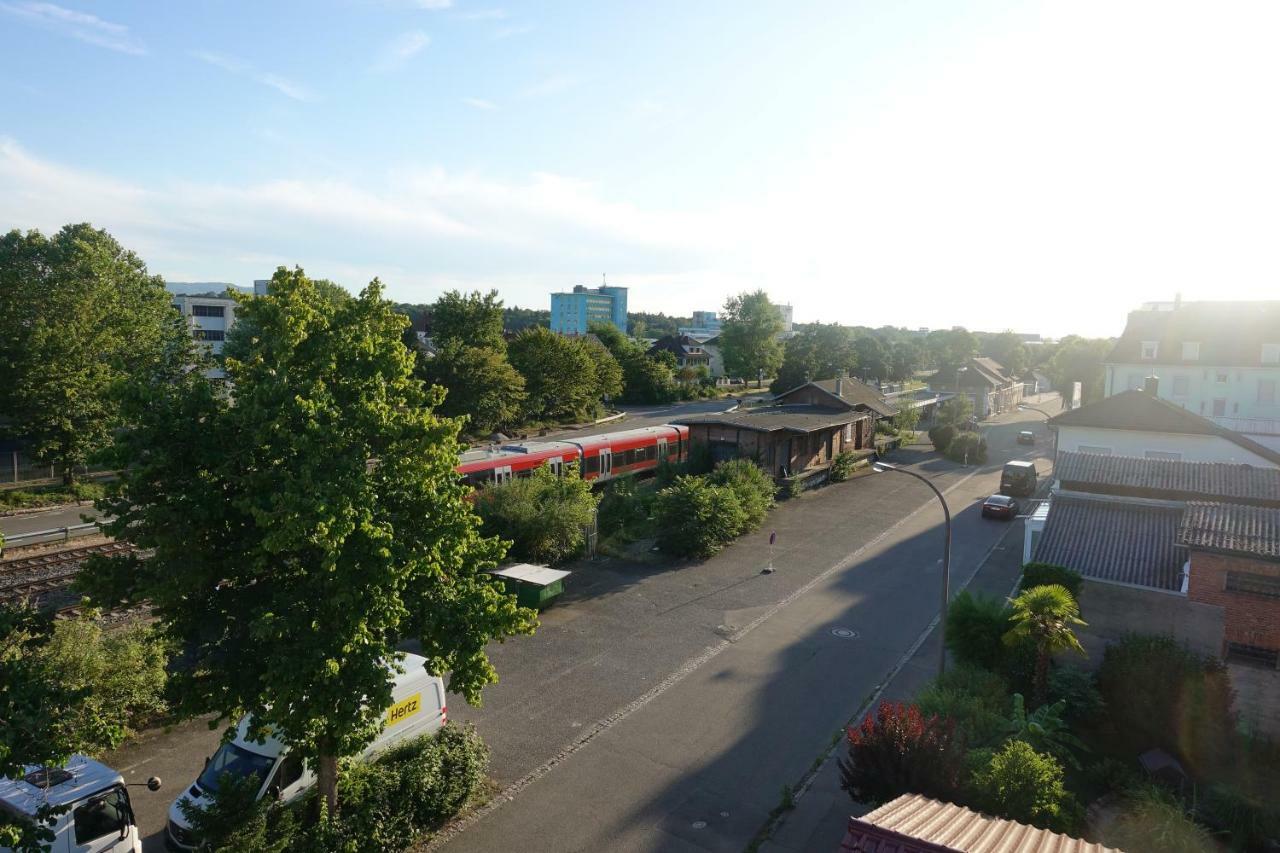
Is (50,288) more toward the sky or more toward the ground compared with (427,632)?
more toward the sky

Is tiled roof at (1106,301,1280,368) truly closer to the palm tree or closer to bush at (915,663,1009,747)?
the palm tree

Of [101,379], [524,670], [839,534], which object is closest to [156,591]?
[524,670]

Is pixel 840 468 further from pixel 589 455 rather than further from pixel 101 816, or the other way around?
pixel 101 816

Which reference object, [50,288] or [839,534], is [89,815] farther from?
[50,288]

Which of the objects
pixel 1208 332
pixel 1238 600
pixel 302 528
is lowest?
pixel 1238 600

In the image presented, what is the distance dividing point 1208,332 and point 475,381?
47.5m

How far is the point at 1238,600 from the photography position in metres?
15.5

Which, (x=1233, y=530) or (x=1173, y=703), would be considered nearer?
(x=1173, y=703)

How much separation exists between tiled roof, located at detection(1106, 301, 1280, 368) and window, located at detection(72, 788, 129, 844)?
5548cm

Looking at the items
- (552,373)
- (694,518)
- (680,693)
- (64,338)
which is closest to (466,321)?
(552,373)

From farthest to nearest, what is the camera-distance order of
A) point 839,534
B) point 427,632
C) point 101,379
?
point 101,379 < point 839,534 < point 427,632

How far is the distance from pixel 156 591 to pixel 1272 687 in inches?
762

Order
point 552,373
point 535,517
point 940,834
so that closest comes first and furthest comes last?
1. point 940,834
2. point 535,517
3. point 552,373

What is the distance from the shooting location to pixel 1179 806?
40.6ft
